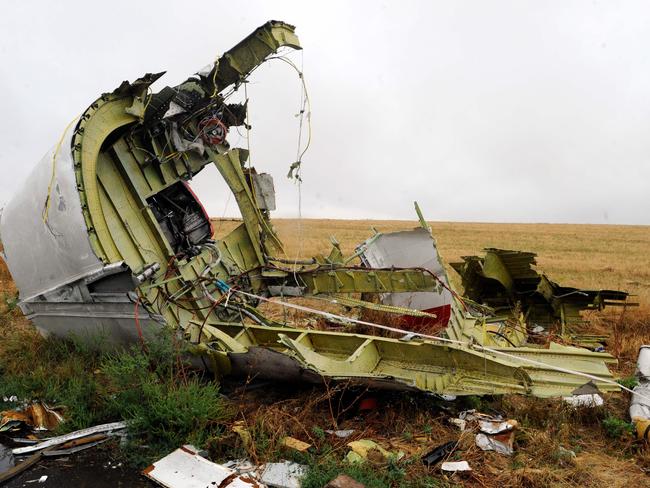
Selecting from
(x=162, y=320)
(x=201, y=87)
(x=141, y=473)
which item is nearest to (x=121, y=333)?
(x=162, y=320)

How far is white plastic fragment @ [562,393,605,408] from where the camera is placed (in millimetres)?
5108

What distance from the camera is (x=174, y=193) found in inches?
297

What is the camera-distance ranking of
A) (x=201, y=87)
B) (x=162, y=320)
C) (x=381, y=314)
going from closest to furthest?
1. (x=162, y=320)
2. (x=201, y=87)
3. (x=381, y=314)

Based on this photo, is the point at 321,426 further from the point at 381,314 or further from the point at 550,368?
the point at 381,314

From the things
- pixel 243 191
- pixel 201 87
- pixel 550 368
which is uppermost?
pixel 201 87

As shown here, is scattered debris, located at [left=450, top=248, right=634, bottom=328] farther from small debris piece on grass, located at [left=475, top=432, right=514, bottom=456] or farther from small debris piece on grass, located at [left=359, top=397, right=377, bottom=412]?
small debris piece on grass, located at [left=475, top=432, right=514, bottom=456]

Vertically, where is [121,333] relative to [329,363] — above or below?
above

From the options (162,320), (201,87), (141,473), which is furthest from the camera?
(201,87)

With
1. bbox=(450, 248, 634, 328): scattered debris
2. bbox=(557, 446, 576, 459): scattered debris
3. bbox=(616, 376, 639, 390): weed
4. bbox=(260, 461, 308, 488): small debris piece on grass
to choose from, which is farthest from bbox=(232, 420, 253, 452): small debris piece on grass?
bbox=(450, 248, 634, 328): scattered debris

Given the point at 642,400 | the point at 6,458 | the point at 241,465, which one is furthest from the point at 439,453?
the point at 6,458

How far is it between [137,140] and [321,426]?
455cm

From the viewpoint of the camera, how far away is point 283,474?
158 inches

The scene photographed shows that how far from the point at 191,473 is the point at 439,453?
2068mm

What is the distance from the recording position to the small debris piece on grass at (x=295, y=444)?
14.1 ft
